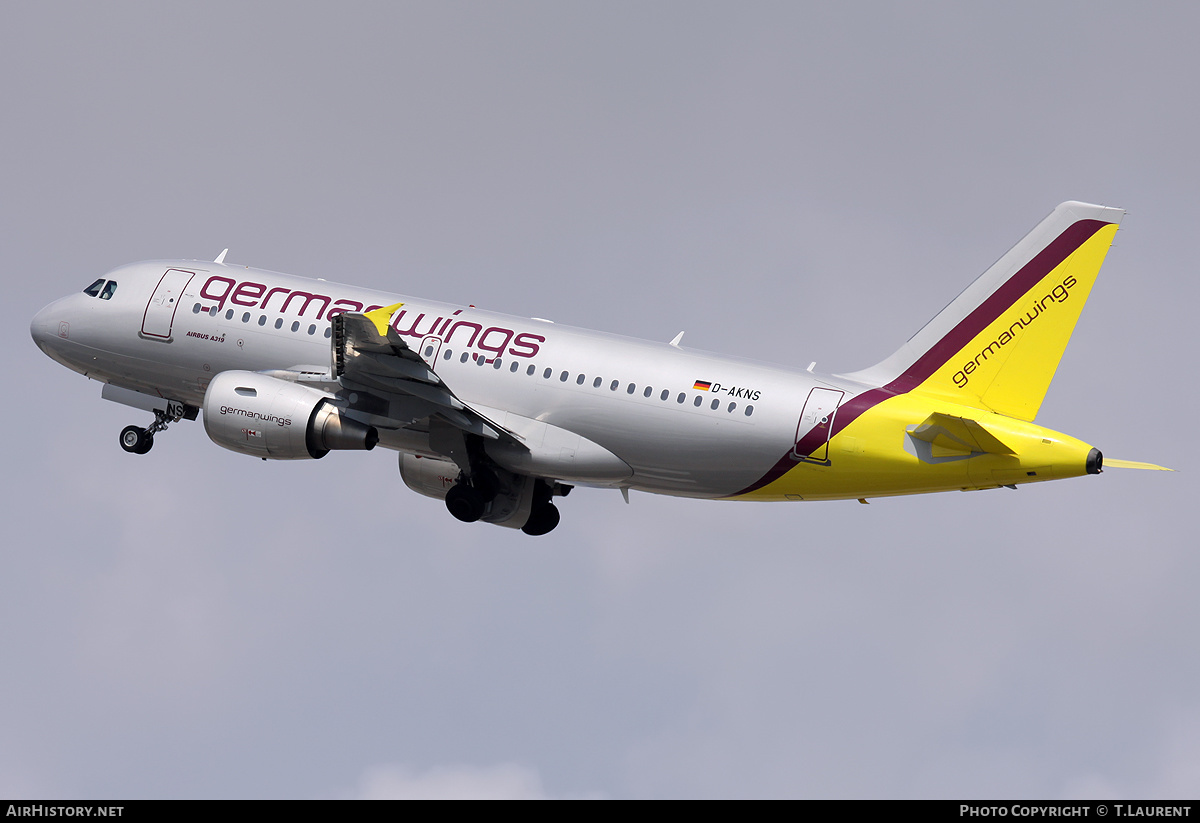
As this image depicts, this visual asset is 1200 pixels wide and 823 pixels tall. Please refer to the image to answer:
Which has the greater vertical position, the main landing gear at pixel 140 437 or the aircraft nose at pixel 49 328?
the aircraft nose at pixel 49 328

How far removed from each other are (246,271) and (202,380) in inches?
129

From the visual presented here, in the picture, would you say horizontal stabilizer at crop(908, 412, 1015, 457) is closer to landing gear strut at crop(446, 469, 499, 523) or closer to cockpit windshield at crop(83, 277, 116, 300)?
landing gear strut at crop(446, 469, 499, 523)

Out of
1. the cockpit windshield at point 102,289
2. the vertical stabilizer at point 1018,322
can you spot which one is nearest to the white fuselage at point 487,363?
the cockpit windshield at point 102,289

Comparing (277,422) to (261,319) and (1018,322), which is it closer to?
(261,319)

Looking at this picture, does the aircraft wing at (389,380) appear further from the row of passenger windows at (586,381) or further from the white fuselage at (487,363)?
the row of passenger windows at (586,381)

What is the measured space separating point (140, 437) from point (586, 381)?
45.5 ft

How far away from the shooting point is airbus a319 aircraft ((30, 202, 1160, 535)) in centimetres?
3888

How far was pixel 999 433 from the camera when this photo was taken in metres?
37.8

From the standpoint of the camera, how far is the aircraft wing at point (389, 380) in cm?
3950

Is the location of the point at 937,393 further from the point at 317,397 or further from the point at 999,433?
the point at 317,397

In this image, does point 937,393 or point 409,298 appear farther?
point 409,298

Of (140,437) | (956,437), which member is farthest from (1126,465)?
(140,437)

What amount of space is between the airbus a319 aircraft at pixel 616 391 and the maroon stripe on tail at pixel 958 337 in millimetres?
43

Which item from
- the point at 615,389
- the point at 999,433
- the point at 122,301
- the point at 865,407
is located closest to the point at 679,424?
the point at 615,389
